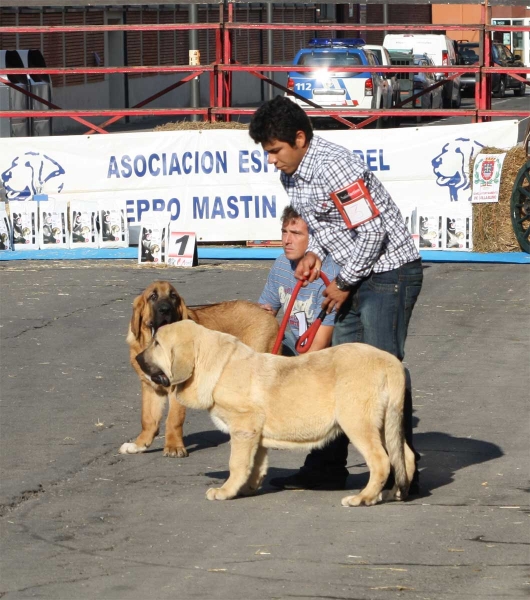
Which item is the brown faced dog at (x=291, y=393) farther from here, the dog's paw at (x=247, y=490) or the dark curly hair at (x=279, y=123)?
the dark curly hair at (x=279, y=123)

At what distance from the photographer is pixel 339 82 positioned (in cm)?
2853

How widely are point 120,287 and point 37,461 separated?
6.01m

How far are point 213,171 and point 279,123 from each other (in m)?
9.46

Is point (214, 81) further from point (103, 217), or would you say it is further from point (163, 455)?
point (163, 455)

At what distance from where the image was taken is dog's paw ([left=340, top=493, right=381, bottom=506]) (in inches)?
225

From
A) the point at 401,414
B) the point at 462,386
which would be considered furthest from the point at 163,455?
the point at 462,386

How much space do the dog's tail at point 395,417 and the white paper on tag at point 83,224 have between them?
999 cm

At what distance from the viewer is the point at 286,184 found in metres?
5.89

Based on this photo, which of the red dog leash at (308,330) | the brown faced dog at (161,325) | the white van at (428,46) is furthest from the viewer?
the white van at (428,46)

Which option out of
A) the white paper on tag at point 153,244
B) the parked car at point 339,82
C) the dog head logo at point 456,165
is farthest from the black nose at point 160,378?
the parked car at point 339,82

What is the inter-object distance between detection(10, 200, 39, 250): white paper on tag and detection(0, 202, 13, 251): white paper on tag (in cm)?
6

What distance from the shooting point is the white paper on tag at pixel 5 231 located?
15023 mm

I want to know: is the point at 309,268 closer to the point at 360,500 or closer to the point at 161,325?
the point at 360,500

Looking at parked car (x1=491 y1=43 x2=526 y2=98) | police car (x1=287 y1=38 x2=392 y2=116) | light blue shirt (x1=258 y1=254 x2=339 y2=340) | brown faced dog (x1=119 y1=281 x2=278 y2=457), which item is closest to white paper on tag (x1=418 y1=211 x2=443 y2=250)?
brown faced dog (x1=119 y1=281 x2=278 y2=457)
